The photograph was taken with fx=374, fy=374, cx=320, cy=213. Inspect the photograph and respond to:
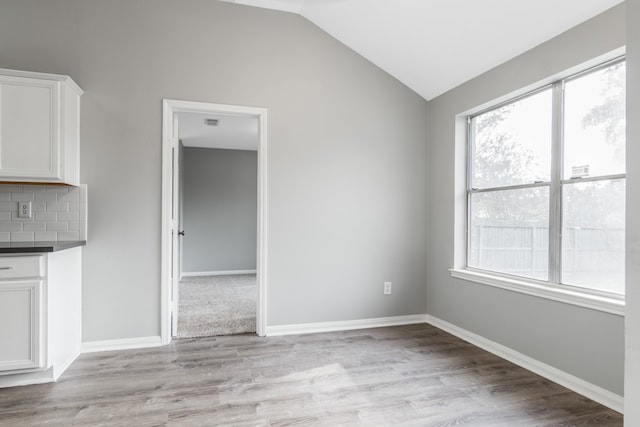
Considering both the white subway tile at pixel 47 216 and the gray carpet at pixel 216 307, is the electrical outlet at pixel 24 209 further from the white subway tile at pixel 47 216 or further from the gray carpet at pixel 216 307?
the gray carpet at pixel 216 307

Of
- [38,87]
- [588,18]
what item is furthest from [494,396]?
[38,87]

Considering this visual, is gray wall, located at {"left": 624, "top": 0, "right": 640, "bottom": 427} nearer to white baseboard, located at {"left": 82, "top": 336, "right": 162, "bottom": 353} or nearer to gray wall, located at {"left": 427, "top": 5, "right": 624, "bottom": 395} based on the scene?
gray wall, located at {"left": 427, "top": 5, "right": 624, "bottom": 395}

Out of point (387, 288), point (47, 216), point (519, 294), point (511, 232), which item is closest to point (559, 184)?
point (511, 232)

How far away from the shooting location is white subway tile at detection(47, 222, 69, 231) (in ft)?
9.64

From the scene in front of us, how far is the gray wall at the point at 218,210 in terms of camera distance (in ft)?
23.6

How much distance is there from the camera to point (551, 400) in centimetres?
232

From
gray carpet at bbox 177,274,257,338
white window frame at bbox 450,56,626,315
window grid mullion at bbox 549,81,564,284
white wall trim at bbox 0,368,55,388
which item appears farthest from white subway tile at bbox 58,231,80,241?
window grid mullion at bbox 549,81,564,284

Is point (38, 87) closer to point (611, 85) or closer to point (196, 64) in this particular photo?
point (196, 64)

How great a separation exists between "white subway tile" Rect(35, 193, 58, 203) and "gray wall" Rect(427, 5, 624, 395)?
11.3ft

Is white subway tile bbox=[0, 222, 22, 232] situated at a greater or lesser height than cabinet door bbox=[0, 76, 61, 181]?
lesser

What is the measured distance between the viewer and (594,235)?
95.6 inches

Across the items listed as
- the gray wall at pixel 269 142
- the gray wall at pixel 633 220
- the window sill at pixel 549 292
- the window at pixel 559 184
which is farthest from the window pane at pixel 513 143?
Answer: the gray wall at pixel 633 220

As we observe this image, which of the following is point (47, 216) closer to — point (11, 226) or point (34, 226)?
point (34, 226)

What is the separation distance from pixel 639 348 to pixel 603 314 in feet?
4.72
